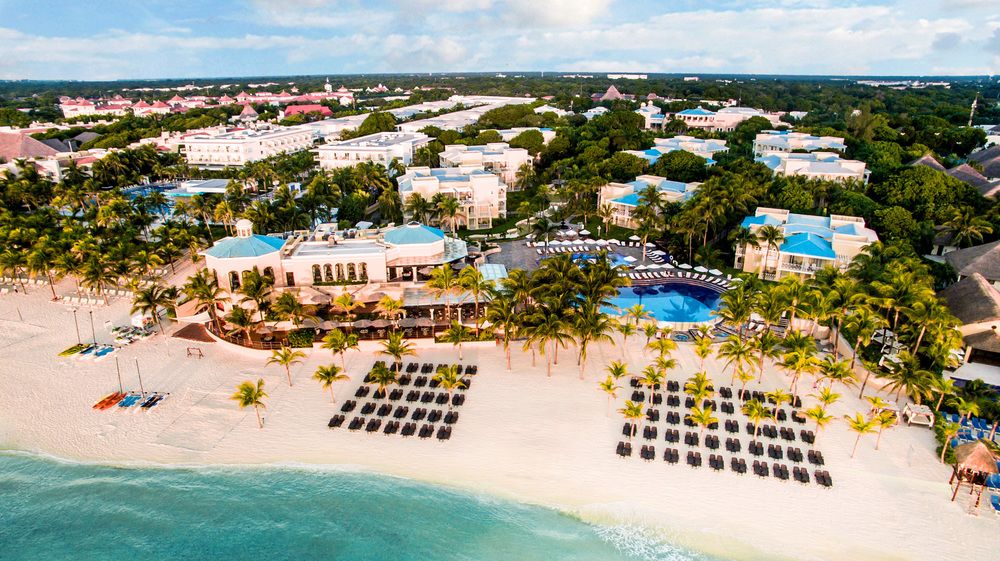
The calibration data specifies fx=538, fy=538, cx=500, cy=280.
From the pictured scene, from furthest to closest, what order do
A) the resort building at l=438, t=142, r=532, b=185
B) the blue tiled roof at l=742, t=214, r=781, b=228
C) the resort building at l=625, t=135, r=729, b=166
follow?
1. the resort building at l=625, t=135, r=729, b=166
2. the resort building at l=438, t=142, r=532, b=185
3. the blue tiled roof at l=742, t=214, r=781, b=228

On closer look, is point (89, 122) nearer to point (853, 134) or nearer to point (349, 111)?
point (349, 111)

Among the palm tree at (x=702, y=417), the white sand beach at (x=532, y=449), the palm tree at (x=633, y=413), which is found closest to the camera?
the white sand beach at (x=532, y=449)

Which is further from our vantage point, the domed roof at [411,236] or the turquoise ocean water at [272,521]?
the domed roof at [411,236]

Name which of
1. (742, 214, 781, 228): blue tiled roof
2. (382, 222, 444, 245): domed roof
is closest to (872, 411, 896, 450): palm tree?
(742, 214, 781, 228): blue tiled roof

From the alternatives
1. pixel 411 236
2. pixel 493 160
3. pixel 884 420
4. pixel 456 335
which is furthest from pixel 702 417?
pixel 493 160

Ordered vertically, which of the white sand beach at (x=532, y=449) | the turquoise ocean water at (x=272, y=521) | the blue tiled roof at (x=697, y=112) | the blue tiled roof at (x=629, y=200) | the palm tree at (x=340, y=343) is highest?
the blue tiled roof at (x=697, y=112)

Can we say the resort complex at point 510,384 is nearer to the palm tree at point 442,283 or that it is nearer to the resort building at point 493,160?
the palm tree at point 442,283

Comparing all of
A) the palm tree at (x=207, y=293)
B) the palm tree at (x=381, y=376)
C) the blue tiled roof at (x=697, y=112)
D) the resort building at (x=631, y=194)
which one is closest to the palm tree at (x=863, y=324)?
the palm tree at (x=381, y=376)

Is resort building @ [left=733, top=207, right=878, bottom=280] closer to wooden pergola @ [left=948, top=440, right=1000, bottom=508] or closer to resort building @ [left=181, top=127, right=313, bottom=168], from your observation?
wooden pergola @ [left=948, top=440, right=1000, bottom=508]
